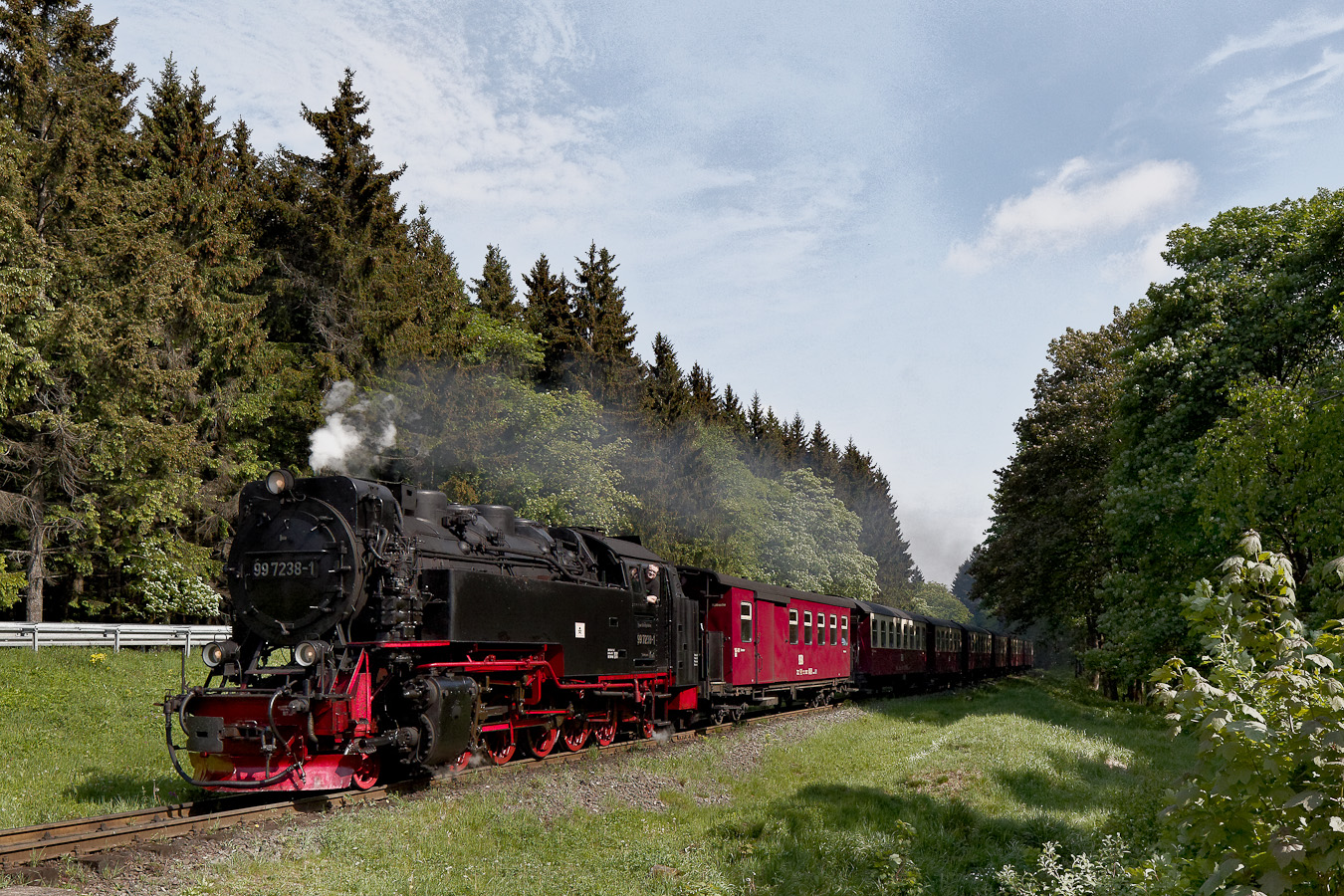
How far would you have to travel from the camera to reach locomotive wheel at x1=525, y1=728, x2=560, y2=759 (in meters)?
12.7

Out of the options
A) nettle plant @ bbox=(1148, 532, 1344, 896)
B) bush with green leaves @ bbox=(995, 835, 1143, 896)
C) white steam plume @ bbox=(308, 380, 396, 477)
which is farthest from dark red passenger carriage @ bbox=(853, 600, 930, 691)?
nettle plant @ bbox=(1148, 532, 1344, 896)

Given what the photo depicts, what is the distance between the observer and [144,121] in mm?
29766

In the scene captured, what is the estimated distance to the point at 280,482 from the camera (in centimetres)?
1057

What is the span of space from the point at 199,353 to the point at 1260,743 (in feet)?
94.3

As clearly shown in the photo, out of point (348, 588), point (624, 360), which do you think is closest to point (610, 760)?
point (348, 588)

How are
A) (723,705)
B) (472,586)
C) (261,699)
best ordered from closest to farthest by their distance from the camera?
(261,699)
(472,586)
(723,705)

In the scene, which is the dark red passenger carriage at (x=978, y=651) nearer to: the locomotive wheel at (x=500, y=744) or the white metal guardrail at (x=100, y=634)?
the white metal guardrail at (x=100, y=634)

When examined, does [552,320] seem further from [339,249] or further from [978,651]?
[978,651]

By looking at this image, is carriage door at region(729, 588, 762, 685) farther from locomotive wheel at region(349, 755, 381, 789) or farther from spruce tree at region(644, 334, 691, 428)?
spruce tree at region(644, 334, 691, 428)

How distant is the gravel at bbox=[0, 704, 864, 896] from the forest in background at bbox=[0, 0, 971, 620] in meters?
6.81

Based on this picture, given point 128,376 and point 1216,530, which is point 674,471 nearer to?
point 128,376

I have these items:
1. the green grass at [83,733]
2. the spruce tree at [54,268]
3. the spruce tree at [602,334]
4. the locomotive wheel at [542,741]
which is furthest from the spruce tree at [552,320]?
the locomotive wheel at [542,741]

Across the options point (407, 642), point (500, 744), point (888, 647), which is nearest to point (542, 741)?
point (500, 744)

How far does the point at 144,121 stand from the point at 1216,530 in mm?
31571
